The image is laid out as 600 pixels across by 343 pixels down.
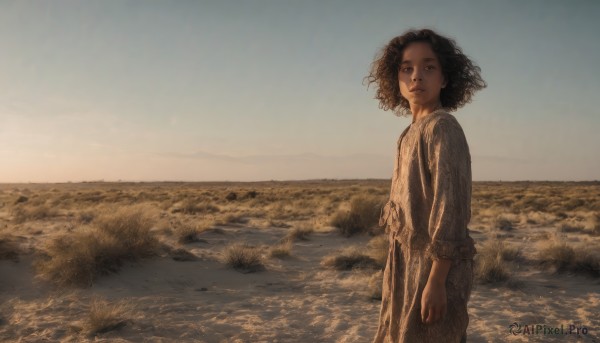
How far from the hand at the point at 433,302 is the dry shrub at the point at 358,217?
1143cm

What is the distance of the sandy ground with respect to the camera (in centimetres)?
509

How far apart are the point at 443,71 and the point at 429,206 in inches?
25.7

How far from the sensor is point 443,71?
6.52 feet

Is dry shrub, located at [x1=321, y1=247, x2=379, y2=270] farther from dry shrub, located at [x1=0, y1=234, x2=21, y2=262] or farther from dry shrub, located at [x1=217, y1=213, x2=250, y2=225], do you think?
dry shrub, located at [x1=217, y1=213, x2=250, y2=225]

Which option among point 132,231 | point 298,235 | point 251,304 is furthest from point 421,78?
point 298,235

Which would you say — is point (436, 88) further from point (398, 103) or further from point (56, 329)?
point (56, 329)

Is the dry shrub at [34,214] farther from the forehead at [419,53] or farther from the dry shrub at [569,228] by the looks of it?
the dry shrub at [569,228]

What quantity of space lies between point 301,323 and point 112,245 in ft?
13.2

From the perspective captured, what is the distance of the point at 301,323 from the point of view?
5.52m

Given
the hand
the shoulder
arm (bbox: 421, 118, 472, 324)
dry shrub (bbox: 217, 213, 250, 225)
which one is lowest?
dry shrub (bbox: 217, 213, 250, 225)

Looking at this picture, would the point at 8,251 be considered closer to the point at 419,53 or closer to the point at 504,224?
the point at 419,53

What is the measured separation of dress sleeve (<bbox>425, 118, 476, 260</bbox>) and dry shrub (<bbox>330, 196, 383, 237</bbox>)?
11.5 meters

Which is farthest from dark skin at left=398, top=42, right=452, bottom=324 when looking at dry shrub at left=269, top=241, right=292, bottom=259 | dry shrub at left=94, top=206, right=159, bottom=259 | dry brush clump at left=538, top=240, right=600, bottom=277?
dry shrub at left=269, top=241, right=292, bottom=259

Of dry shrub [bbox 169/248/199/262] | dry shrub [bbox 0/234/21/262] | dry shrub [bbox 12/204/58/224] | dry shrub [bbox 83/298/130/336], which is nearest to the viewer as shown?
dry shrub [bbox 83/298/130/336]
